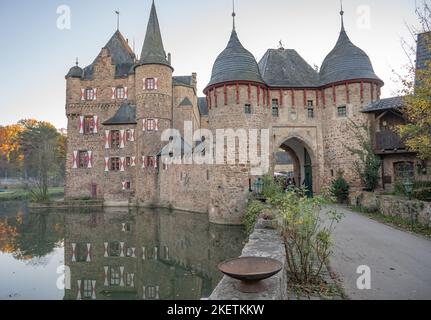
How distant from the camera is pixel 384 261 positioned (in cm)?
564

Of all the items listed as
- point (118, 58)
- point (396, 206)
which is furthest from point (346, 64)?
point (118, 58)

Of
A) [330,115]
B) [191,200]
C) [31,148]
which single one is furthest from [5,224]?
[31,148]

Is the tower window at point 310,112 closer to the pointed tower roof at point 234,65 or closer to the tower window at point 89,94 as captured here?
the pointed tower roof at point 234,65

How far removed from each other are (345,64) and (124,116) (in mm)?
18573

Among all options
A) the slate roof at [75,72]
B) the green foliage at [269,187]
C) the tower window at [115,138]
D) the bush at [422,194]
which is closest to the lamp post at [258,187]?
the green foliage at [269,187]

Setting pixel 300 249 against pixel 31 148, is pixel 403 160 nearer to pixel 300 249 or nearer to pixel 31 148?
pixel 300 249

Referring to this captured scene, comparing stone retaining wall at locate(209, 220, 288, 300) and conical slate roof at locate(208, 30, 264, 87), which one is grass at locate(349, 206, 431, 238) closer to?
stone retaining wall at locate(209, 220, 288, 300)

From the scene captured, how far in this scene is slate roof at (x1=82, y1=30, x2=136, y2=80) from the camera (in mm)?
27266

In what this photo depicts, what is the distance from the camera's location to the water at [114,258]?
7635 millimetres

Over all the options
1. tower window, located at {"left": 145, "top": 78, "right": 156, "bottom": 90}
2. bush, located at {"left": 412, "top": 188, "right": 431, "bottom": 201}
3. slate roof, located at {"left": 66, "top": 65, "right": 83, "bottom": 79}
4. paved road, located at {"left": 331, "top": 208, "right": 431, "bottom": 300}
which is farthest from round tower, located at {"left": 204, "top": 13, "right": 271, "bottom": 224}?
slate roof, located at {"left": 66, "top": 65, "right": 83, "bottom": 79}

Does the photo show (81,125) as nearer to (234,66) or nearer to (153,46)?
(153,46)

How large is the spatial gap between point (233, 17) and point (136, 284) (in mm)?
14399

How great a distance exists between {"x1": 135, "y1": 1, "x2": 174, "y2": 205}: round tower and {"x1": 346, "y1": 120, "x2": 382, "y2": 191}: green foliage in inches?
604

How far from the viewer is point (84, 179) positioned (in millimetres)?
25969
